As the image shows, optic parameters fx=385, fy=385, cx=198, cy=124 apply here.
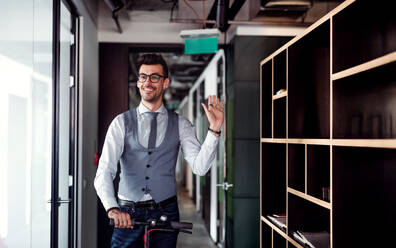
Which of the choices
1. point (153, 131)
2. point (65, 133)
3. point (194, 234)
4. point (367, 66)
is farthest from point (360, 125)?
point (194, 234)

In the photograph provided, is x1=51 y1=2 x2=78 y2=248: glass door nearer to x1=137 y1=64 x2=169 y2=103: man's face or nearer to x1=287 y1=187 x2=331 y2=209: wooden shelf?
x1=137 y1=64 x2=169 y2=103: man's face

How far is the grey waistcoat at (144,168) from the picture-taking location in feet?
8.21

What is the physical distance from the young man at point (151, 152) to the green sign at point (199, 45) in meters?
1.07

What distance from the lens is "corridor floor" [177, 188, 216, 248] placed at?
586 cm

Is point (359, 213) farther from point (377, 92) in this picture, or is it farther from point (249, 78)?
point (249, 78)

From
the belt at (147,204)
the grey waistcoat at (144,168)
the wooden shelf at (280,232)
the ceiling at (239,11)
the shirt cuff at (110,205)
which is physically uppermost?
the ceiling at (239,11)

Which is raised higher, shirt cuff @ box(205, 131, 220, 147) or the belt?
shirt cuff @ box(205, 131, 220, 147)

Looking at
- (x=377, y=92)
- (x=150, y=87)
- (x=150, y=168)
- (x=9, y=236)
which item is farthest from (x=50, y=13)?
(x=377, y=92)

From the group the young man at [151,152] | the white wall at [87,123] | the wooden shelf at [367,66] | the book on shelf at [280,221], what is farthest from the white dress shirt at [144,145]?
the white wall at [87,123]

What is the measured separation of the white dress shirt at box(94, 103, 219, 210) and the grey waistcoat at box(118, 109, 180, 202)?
4 centimetres

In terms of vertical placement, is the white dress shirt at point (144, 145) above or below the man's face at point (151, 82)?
below

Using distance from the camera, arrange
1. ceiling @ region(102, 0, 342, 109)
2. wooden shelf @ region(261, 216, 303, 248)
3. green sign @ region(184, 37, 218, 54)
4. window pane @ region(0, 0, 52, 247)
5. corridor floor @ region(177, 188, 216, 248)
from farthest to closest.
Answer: corridor floor @ region(177, 188, 216, 248)
ceiling @ region(102, 0, 342, 109)
green sign @ region(184, 37, 218, 54)
wooden shelf @ region(261, 216, 303, 248)
window pane @ region(0, 0, 52, 247)

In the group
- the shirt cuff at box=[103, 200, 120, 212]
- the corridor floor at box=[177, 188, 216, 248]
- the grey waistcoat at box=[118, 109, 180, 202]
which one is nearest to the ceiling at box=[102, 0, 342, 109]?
the grey waistcoat at box=[118, 109, 180, 202]

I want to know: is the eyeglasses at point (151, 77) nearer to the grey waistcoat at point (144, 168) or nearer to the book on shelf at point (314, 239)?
the grey waistcoat at point (144, 168)
